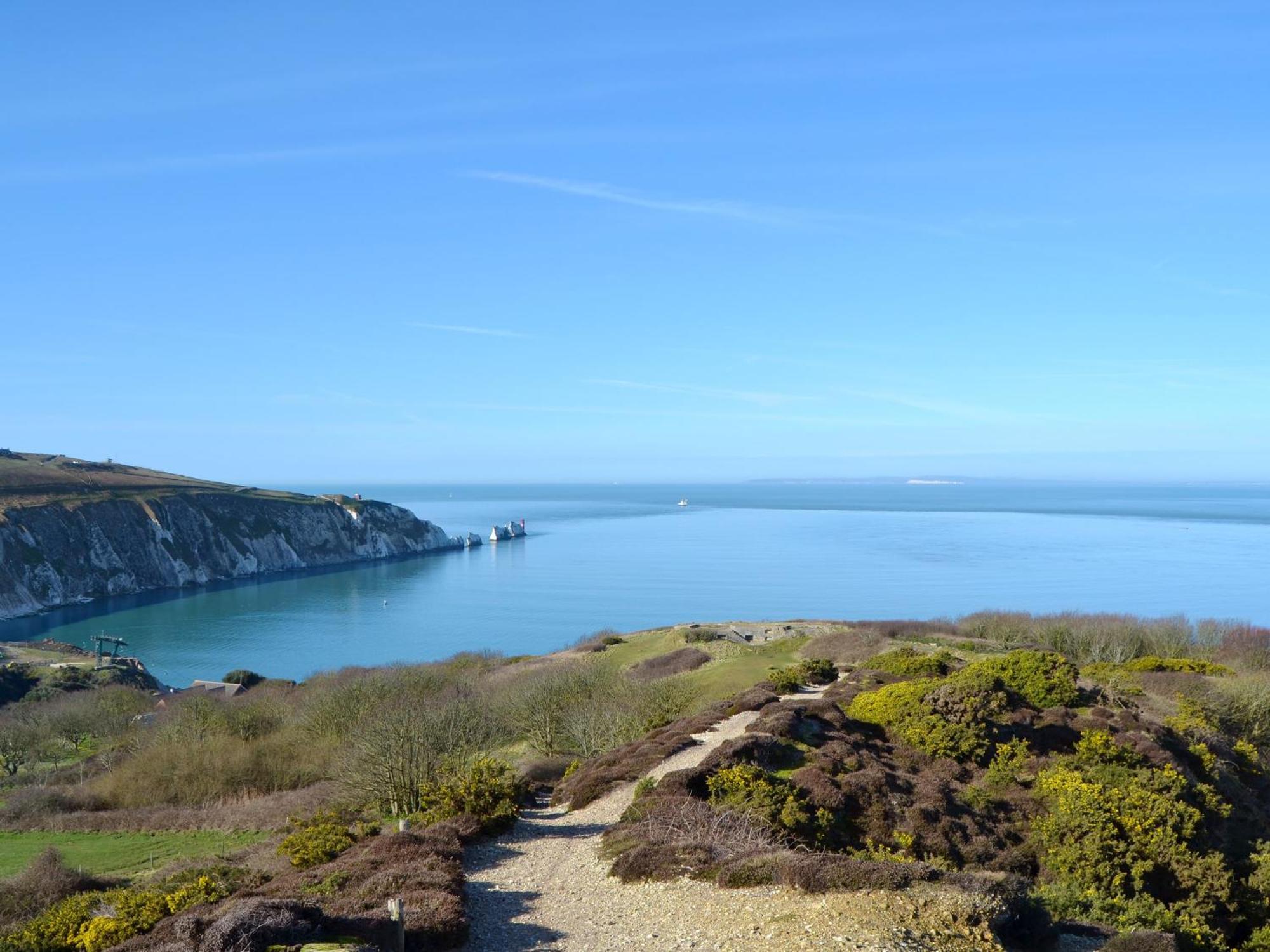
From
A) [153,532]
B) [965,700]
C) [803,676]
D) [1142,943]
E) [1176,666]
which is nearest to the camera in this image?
[1142,943]

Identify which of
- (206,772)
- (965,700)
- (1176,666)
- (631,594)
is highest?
(965,700)

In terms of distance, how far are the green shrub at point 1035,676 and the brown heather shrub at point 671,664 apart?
55.7 ft

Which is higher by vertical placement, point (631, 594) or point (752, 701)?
point (752, 701)

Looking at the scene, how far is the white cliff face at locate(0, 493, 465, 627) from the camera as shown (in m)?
109

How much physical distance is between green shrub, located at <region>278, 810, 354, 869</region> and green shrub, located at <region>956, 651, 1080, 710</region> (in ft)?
56.5

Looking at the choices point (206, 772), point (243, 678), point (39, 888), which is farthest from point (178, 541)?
point (39, 888)

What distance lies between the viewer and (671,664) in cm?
4553

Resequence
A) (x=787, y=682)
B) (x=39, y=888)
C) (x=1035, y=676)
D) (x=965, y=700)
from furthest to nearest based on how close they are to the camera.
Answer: (x=787, y=682)
(x=1035, y=676)
(x=965, y=700)
(x=39, y=888)

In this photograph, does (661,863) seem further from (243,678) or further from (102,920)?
(243,678)

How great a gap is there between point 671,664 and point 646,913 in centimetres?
3360

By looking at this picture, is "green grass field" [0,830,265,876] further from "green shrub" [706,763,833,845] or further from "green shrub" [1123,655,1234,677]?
"green shrub" [1123,655,1234,677]

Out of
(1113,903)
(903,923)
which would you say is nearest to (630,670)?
(1113,903)

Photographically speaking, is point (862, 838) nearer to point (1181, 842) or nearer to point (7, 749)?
point (1181, 842)

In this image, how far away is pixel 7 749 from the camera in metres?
40.1
